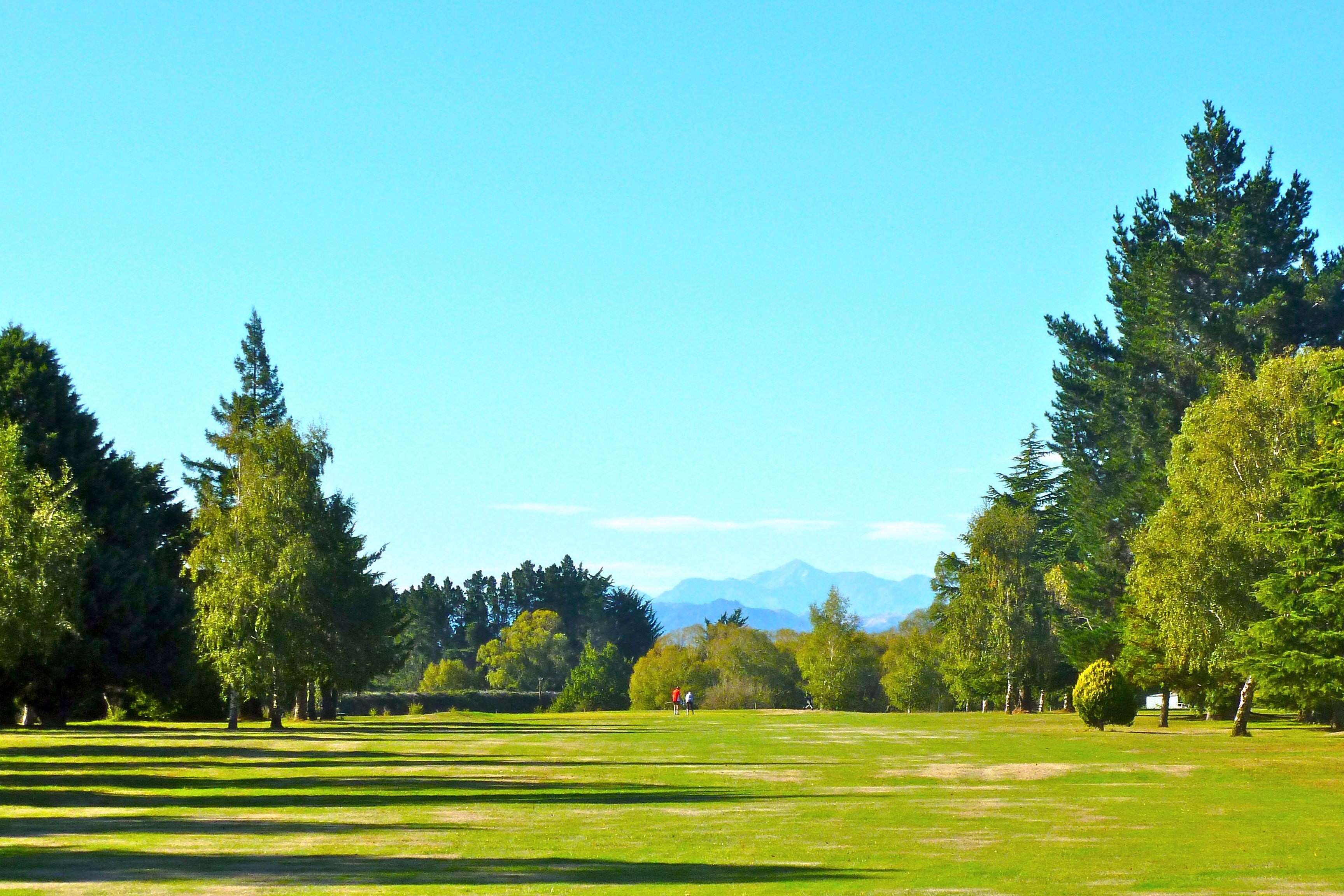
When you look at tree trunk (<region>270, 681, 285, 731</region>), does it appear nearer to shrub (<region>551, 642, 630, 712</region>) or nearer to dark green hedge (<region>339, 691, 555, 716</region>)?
dark green hedge (<region>339, 691, 555, 716</region>)

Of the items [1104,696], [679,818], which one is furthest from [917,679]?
[679,818]

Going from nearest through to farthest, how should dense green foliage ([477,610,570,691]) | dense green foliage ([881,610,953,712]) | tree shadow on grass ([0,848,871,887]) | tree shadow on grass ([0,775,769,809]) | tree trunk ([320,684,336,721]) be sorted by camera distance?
tree shadow on grass ([0,848,871,887]), tree shadow on grass ([0,775,769,809]), tree trunk ([320,684,336,721]), dense green foliage ([881,610,953,712]), dense green foliage ([477,610,570,691])

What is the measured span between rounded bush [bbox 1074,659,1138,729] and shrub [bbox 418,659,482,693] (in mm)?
108792

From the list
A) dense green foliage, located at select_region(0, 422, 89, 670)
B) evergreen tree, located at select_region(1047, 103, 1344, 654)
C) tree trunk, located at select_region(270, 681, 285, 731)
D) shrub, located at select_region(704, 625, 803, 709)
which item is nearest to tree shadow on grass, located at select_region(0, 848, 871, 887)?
dense green foliage, located at select_region(0, 422, 89, 670)

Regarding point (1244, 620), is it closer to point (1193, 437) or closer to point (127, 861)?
point (1193, 437)

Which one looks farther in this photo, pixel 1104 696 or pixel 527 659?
pixel 527 659

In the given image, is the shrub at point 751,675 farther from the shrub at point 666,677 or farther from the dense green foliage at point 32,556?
the dense green foliage at point 32,556

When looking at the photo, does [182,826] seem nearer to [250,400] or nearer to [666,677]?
[250,400]

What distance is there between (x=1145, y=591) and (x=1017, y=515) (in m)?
31.9

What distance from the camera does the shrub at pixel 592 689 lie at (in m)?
131

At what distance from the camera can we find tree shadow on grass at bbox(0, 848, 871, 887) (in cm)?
1630

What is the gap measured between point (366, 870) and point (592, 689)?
116160mm

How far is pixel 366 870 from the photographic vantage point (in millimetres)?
17156

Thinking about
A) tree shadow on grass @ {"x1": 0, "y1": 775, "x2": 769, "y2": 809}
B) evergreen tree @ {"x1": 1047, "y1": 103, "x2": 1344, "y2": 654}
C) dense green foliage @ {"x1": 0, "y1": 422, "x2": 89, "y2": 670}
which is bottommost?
tree shadow on grass @ {"x1": 0, "y1": 775, "x2": 769, "y2": 809}
